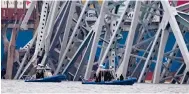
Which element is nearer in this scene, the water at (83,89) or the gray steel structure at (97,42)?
the water at (83,89)

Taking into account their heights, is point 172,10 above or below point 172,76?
above

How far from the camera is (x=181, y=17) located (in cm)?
8969

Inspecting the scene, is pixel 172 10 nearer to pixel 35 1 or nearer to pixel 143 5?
pixel 143 5

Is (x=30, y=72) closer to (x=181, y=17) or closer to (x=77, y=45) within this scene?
(x=77, y=45)

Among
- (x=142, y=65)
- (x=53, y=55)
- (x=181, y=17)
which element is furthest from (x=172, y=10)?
(x=53, y=55)

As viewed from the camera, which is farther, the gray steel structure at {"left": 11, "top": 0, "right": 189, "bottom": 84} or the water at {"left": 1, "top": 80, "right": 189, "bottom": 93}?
the gray steel structure at {"left": 11, "top": 0, "right": 189, "bottom": 84}

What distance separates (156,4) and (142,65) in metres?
7.22

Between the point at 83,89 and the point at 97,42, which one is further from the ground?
the point at 97,42

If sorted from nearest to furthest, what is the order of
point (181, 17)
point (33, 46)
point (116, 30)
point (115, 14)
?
point (181, 17) < point (116, 30) < point (115, 14) < point (33, 46)

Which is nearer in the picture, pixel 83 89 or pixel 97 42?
pixel 83 89

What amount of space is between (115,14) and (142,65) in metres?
5.68

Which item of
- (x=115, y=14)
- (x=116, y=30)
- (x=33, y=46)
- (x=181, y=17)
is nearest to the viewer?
(x=181, y=17)

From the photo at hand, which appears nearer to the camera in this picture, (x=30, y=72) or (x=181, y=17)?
(x=181, y=17)

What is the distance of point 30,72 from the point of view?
109438 millimetres
